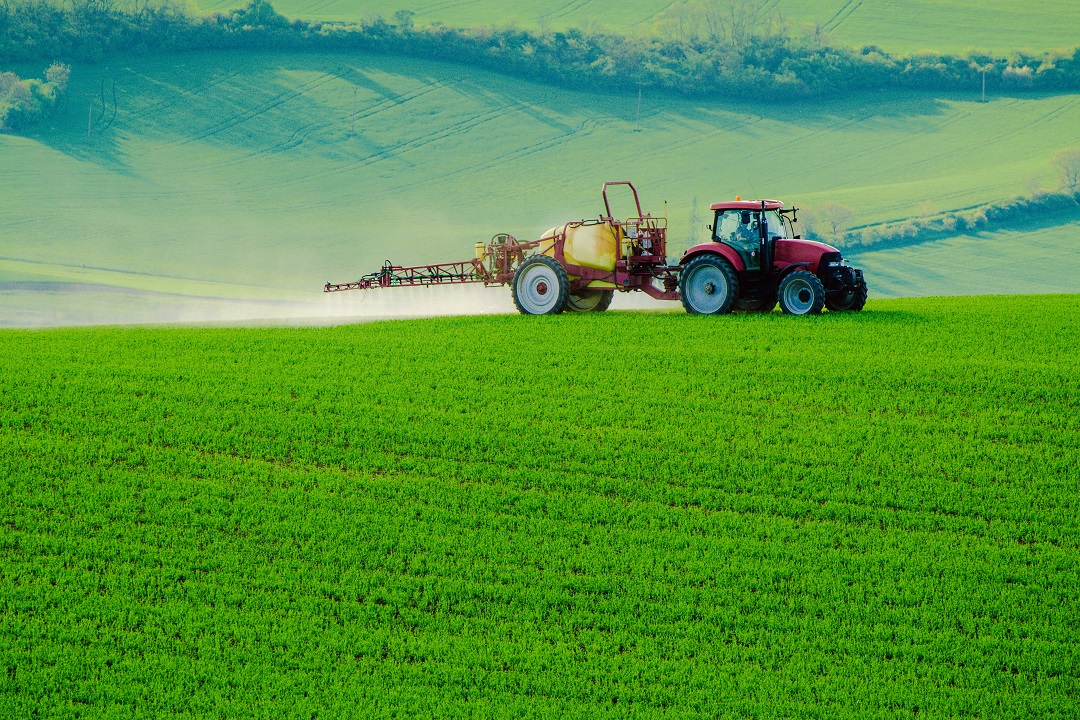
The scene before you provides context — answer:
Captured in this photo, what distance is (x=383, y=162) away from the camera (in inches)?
3196

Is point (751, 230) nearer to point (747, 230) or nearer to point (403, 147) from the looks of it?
point (747, 230)

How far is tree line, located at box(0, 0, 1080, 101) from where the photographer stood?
3487 inches

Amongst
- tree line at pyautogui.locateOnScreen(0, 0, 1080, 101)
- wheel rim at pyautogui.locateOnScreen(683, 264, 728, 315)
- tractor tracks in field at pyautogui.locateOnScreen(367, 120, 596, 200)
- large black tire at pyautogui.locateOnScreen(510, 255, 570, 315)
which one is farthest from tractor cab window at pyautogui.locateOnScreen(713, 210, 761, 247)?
tree line at pyautogui.locateOnScreen(0, 0, 1080, 101)

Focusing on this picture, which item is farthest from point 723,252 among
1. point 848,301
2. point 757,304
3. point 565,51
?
point 565,51

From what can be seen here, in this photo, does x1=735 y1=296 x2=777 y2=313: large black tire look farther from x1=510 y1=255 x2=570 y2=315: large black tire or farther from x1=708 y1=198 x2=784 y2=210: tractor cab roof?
x1=510 y1=255 x2=570 y2=315: large black tire

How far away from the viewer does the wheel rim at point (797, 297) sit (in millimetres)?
22812

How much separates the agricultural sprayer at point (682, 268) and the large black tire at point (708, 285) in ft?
0.07

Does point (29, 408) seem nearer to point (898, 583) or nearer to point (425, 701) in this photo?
point (425, 701)

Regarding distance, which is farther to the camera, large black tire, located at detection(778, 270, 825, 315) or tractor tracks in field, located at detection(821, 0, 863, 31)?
tractor tracks in field, located at detection(821, 0, 863, 31)

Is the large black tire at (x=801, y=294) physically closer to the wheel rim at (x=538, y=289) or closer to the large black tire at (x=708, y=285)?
the large black tire at (x=708, y=285)

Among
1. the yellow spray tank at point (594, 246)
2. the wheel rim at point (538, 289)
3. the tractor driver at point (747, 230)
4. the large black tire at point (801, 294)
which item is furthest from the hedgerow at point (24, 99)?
the large black tire at point (801, 294)

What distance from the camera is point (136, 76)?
87688 mm

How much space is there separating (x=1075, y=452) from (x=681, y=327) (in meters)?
8.58

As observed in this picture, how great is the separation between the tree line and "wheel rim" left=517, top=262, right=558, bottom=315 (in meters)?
67.2
